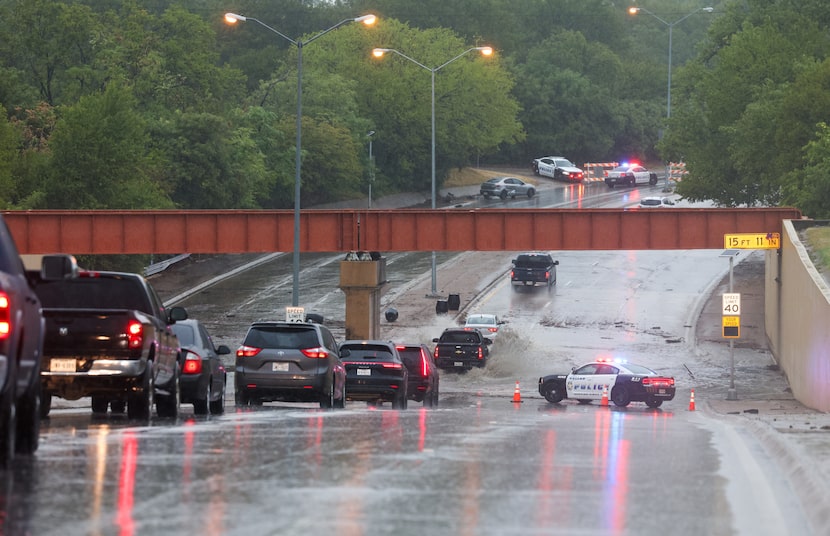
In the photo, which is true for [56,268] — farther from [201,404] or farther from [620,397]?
[620,397]

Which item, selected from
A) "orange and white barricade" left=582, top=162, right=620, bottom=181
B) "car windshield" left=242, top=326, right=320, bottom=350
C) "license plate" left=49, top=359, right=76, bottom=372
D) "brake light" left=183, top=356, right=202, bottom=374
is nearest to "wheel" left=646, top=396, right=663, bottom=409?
"car windshield" left=242, top=326, right=320, bottom=350

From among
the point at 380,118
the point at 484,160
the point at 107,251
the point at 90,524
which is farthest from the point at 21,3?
the point at 90,524

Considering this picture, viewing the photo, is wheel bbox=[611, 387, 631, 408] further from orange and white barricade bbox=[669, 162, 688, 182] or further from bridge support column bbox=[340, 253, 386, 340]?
orange and white barricade bbox=[669, 162, 688, 182]

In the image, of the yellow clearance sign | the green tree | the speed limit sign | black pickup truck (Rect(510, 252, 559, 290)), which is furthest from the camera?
the green tree

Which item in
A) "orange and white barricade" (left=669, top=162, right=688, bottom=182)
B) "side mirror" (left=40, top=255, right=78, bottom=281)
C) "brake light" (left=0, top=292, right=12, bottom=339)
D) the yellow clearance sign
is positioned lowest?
"brake light" (left=0, top=292, right=12, bottom=339)

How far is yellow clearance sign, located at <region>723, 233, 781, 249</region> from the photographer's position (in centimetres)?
4798

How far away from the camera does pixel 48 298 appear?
741 inches

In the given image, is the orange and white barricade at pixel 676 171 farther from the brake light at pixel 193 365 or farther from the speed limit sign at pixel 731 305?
the brake light at pixel 193 365

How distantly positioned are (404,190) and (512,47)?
168 ft

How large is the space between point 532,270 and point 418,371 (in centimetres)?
4479

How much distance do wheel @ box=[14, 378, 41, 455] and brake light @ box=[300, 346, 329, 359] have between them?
12833 mm

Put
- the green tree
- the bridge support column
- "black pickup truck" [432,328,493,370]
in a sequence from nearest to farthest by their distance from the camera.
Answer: "black pickup truck" [432,328,493,370], the bridge support column, the green tree

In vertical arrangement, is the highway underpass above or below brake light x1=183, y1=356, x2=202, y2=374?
above

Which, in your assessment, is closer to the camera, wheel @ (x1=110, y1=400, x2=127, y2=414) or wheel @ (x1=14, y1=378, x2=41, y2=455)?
wheel @ (x1=14, y1=378, x2=41, y2=455)
